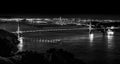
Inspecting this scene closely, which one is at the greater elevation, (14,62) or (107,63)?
(14,62)

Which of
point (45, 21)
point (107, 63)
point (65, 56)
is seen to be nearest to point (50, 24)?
point (45, 21)

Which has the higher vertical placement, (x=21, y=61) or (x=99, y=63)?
(x=21, y=61)

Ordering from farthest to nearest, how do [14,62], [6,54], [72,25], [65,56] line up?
[72,25] → [6,54] → [65,56] → [14,62]

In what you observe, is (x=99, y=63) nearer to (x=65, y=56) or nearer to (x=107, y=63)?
(x=107, y=63)

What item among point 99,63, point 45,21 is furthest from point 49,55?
point 45,21

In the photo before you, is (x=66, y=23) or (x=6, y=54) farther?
(x=66, y=23)

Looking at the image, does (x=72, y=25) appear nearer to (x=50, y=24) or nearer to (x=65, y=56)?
(x=50, y=24)

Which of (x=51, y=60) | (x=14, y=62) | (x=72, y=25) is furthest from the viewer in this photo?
(x=72, y=25)

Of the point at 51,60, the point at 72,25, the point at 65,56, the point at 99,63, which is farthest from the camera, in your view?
the point at 72,25

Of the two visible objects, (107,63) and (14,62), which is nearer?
(14,62)
